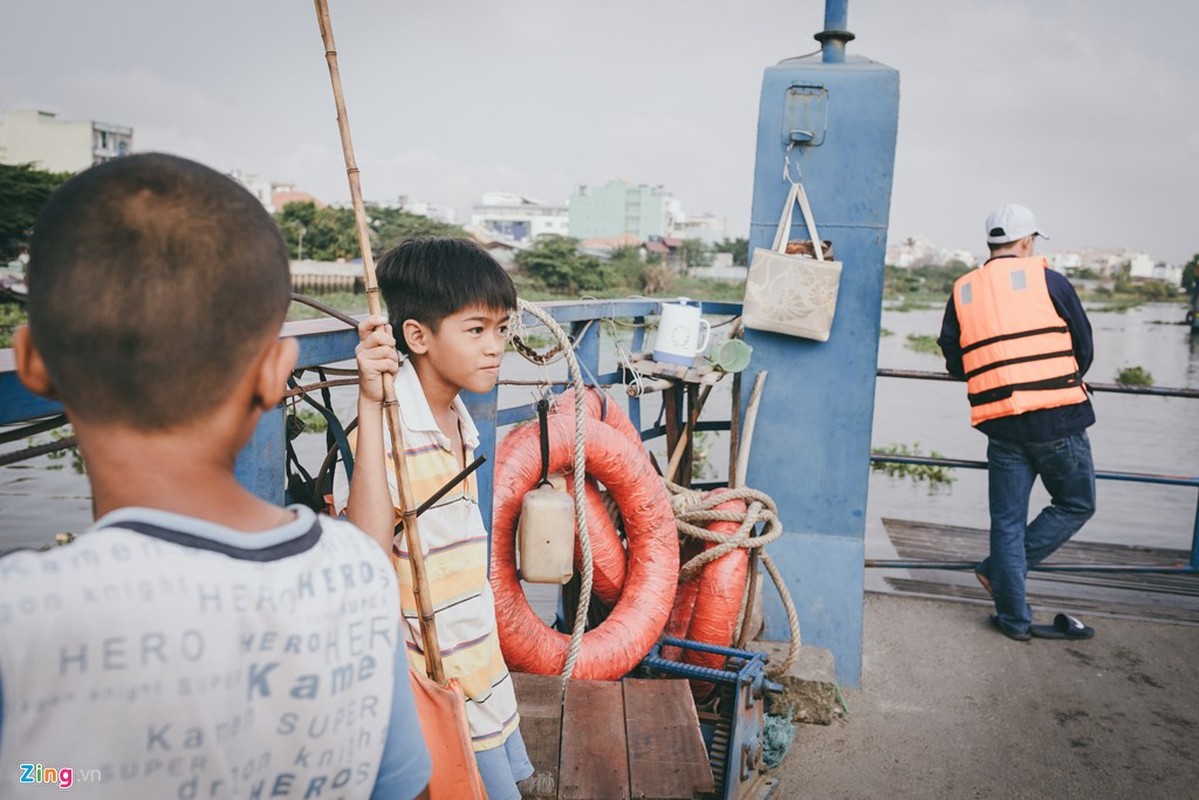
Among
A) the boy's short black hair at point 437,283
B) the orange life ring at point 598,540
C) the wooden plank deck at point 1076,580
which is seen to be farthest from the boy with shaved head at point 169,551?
the wooden plank deck at point 1076,580

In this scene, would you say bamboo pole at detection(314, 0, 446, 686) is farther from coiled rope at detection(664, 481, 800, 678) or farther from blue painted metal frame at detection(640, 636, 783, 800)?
coiled rope at detection(664, 481, 800, 678)

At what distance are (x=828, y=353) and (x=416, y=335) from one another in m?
2.11

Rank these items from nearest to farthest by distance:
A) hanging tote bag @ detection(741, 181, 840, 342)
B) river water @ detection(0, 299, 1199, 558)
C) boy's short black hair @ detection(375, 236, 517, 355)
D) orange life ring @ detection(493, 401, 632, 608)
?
1. boy's short black hair @ detection(375, 236, 517, 355)
2. orange life ring @ detection(493, 401, 632, 608)
3. hanging tote bag @ detection(741, 181, 840, 342)
4. river water @ detection(0, 299, 1199, 558)

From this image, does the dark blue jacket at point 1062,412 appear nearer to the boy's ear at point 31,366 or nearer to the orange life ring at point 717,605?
the orange life ring at point 717,605

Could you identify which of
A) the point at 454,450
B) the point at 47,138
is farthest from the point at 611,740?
the point at 47,138

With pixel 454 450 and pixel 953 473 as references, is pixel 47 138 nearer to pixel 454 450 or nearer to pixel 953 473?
pixel 953 473

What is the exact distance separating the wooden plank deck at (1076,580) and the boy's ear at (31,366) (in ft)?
13.6

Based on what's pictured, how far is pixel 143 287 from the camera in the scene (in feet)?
2.34

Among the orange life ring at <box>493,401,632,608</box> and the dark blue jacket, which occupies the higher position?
the dark blue jacket

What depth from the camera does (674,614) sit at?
3352mm

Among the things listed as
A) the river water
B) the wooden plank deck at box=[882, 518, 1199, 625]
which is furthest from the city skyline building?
the wooden plank deck at box=[882, 518, 1199, 625]

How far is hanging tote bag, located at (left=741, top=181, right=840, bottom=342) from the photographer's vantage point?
3.33m

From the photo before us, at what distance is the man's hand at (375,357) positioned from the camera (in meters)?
1.31

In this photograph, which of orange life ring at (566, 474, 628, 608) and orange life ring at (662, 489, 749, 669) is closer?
orange life ring at (566, 474, 628, 608)
